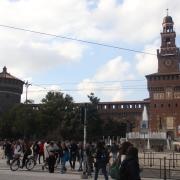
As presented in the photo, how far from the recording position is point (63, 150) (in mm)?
23688

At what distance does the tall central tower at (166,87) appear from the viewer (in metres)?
108

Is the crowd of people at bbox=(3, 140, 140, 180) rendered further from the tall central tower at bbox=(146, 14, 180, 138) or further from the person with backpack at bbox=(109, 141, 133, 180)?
the tall central tower at bbox=(146, 14, 180, 138)

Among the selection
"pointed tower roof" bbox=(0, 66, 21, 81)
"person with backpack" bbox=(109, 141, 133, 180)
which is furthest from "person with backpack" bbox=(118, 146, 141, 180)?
"pointed tower roof" bbox=(0, 66, 21, 81)

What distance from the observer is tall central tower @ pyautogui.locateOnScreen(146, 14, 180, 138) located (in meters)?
108

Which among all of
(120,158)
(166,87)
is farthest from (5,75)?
(120,158)

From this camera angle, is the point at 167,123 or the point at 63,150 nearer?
the point at 63,150

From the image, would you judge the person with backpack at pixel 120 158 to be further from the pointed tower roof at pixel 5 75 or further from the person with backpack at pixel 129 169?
the pointed tower roof at pixel 5 75

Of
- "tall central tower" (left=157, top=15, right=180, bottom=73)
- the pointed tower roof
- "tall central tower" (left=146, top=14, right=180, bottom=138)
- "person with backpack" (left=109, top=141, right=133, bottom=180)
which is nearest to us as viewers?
"person with backpack" (left=109, top=141, right=133, bottom=180)

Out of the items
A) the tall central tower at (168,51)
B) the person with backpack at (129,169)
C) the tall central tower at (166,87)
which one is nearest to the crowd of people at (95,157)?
the person with backpack at (129,169)

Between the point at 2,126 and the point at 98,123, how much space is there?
17.5 meters

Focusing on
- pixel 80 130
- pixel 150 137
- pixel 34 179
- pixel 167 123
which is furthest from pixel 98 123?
pixel 34 179

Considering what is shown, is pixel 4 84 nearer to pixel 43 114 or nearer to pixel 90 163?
pixel 43 114

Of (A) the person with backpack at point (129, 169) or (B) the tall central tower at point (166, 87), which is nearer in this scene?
(A) the person with backpack at point (129, 169)

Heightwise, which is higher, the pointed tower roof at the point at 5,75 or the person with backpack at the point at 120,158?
the pointed tower roof at the point at 5,75
